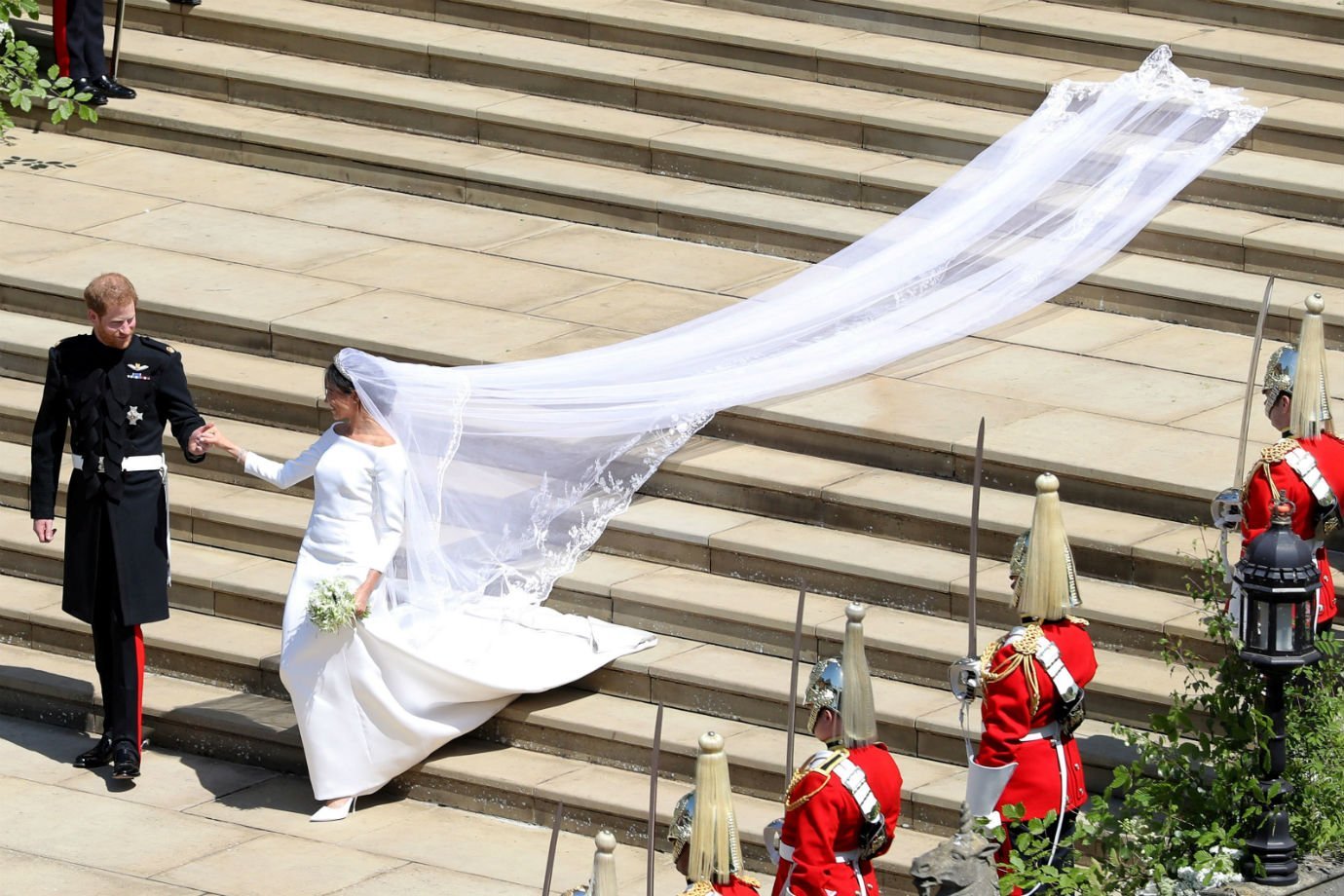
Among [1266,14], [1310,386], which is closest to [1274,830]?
[1310,386]

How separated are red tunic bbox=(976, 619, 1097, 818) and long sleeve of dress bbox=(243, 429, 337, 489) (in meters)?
2.84

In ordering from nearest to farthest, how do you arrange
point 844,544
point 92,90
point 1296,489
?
1. point 1296,489
2. point 844,544
3. point 92,90

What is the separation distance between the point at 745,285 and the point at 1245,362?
2.50 m

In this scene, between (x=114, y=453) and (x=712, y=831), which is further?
(x=114, y=453)

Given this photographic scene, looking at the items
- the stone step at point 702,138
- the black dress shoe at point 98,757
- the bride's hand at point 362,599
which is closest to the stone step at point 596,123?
the stone step at point 702,138

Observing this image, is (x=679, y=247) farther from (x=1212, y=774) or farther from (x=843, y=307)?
(x=1212, y=774)

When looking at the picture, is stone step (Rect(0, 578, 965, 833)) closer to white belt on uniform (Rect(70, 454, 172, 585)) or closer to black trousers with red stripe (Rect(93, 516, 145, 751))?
black trousers with red stripe (Rect(93, 516, 145, 751))

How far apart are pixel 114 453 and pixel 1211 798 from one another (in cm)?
426

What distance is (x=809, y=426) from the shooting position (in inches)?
427

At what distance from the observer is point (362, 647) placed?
9.24 metres

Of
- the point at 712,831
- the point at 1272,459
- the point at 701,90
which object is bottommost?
the point at 712,831

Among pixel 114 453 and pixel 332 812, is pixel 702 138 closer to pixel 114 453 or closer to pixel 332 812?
pixel 114 453

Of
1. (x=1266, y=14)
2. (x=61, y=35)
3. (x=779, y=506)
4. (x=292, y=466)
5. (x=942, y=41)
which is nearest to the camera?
(x=292, y=466)

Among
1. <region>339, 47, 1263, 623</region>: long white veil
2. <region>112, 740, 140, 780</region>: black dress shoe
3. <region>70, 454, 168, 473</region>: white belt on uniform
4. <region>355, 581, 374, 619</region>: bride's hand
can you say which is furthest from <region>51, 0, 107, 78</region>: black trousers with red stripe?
<region>355, 581, 374, 619</region>: bride's hand
